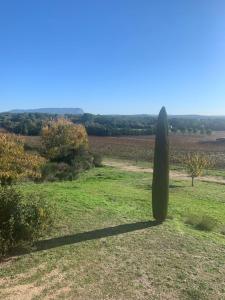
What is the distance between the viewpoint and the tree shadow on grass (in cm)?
A: 1120

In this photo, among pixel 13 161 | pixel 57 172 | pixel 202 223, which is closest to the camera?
pixel 202 223

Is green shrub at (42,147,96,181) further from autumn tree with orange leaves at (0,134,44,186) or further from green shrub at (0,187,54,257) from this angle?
green shrub at (0,187,54,257)

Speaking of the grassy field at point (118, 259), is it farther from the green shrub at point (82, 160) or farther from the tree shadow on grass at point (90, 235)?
the green shrub at point (82, 160)

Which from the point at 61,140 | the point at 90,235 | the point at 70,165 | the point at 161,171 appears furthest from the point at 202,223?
the point at 61,140

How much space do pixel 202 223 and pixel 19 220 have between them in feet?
21.3

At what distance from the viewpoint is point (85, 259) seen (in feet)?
33.7

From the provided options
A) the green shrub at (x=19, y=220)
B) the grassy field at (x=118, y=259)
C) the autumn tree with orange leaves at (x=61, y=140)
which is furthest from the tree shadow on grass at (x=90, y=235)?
the autumn tree with orange leaves at (x=61, y=140)

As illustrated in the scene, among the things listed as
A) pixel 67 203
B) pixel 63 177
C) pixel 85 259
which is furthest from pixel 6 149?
pixel 63 177

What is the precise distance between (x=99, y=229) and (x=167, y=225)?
7.91ft

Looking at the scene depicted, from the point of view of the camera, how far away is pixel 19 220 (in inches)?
413

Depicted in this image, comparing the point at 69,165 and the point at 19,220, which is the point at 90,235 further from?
the point at 69,165

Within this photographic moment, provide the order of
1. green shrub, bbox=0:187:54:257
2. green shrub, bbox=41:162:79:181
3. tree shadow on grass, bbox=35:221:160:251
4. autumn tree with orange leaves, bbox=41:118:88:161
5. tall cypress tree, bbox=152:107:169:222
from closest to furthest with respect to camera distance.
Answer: green shrub, bbox=0:187:54:257 → tree shadow on grass, bbox=35:221:160:251 → tall cypress tree, bbox=152:107:169:222 → green shrub, bbox=41:162:79:181 → autumn tree with orange leaves, bbox=41:118:88:161

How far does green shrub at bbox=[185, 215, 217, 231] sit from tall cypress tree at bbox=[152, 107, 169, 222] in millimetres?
1125

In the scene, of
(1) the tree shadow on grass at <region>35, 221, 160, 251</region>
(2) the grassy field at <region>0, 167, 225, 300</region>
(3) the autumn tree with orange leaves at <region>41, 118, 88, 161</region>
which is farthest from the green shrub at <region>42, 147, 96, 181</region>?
(1) the tree shadow on grass at <region>35, 221, 160, 251</region>
